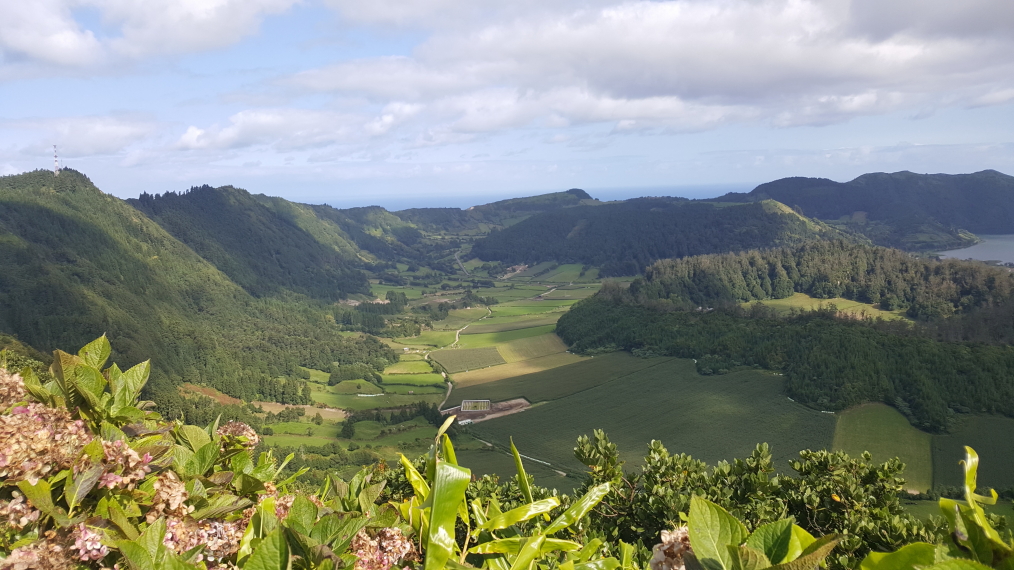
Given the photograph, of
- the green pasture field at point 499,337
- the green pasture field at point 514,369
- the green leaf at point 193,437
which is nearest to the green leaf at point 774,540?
the green leaf at point 193,437

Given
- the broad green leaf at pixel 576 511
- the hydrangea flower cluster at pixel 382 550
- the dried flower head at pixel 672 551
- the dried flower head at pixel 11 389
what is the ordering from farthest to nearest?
1. the dried flower head at pixel 11 389
2. the hydrangea flower cluster at pixel 382 550
3. the broad green leaf at pixel 576 511
4. the dried flower head at pixel 672 551

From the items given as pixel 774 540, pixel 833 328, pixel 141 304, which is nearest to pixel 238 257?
pixel 141 304

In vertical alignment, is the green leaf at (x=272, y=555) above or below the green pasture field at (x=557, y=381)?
above

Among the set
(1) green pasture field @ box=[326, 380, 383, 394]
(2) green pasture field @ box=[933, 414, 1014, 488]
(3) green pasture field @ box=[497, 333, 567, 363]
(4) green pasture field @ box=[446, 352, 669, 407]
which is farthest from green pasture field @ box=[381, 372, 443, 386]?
(2) green pasture field @ box=[933, 414, 1014, 488]

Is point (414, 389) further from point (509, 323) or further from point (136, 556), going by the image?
point (136, 556)

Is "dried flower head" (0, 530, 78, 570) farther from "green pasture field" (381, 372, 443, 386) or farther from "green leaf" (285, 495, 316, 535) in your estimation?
"green pasture field" (381, 372, 443, 386)

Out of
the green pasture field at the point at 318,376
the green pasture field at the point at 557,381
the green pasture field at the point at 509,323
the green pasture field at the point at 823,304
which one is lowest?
the green pasture field at the point at 318,376

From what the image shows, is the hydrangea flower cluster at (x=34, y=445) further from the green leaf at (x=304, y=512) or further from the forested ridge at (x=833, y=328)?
the forested ridge at (x=833, y=328)

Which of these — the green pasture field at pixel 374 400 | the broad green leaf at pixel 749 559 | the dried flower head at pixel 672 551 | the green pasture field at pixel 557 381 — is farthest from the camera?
the green pasture field at pixel 374 400
